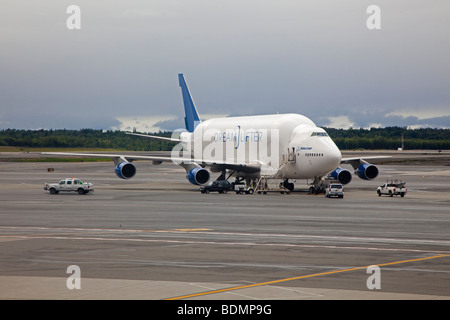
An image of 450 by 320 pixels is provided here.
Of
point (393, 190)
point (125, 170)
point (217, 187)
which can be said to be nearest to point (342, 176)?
point (393, 190)

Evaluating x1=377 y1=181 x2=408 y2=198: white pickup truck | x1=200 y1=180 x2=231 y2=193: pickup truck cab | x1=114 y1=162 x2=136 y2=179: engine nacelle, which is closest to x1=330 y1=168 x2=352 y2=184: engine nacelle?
x1=377 y1=181 x2=408 y2=198: white pickup truck

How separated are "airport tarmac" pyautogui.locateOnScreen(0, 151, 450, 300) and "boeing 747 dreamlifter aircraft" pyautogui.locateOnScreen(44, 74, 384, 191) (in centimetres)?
921

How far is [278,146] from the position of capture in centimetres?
6334

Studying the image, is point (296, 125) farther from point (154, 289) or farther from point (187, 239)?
point (154, 289)

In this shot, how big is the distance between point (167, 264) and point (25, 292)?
20.1 ft

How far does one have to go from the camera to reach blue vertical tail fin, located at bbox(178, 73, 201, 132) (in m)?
84.4

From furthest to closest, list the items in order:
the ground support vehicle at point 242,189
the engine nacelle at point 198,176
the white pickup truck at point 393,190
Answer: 1. the engine nacelle at point 198,176
2. the ground support vehicle at point 242,189
3. the white pickup truck at point 393,190

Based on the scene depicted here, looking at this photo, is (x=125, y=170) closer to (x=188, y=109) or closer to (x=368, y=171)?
(x=188, y=109)

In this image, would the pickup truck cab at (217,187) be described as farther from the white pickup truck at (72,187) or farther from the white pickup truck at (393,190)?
the white pickup truck at (393,190)

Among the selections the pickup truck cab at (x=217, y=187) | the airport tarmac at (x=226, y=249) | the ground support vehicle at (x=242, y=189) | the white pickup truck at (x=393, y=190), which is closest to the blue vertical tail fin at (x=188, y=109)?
the pickup truck cab at (x=217, y=187)

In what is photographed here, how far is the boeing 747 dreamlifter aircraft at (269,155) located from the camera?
60.3 meters

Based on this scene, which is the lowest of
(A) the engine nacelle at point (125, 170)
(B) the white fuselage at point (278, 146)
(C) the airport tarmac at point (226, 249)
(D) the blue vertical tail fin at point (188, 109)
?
(C) the airport tarmac at point (226, 249)

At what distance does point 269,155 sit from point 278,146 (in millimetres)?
1716

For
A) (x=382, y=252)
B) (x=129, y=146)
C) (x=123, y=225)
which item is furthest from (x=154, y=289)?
(x=129, y=146)
